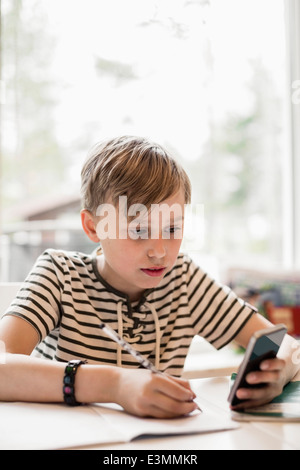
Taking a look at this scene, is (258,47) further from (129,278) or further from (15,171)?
(129,278)

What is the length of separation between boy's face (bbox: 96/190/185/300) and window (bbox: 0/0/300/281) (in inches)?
36.4

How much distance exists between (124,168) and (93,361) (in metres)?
0.38

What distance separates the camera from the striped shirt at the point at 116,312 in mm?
974

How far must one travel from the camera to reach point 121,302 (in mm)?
1030

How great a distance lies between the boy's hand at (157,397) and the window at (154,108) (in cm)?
121

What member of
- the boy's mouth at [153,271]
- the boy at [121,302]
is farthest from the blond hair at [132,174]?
the boy's mouth at [153,271]

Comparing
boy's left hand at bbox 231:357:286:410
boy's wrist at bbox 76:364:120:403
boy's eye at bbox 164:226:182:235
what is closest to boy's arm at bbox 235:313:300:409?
boy's left hand at bbox 231:357:286:410

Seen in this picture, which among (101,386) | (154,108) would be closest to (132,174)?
(101,386)

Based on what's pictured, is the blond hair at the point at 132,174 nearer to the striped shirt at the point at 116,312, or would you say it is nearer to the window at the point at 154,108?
the striped shirt at the point at 116,312

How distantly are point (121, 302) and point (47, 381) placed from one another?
31cm
